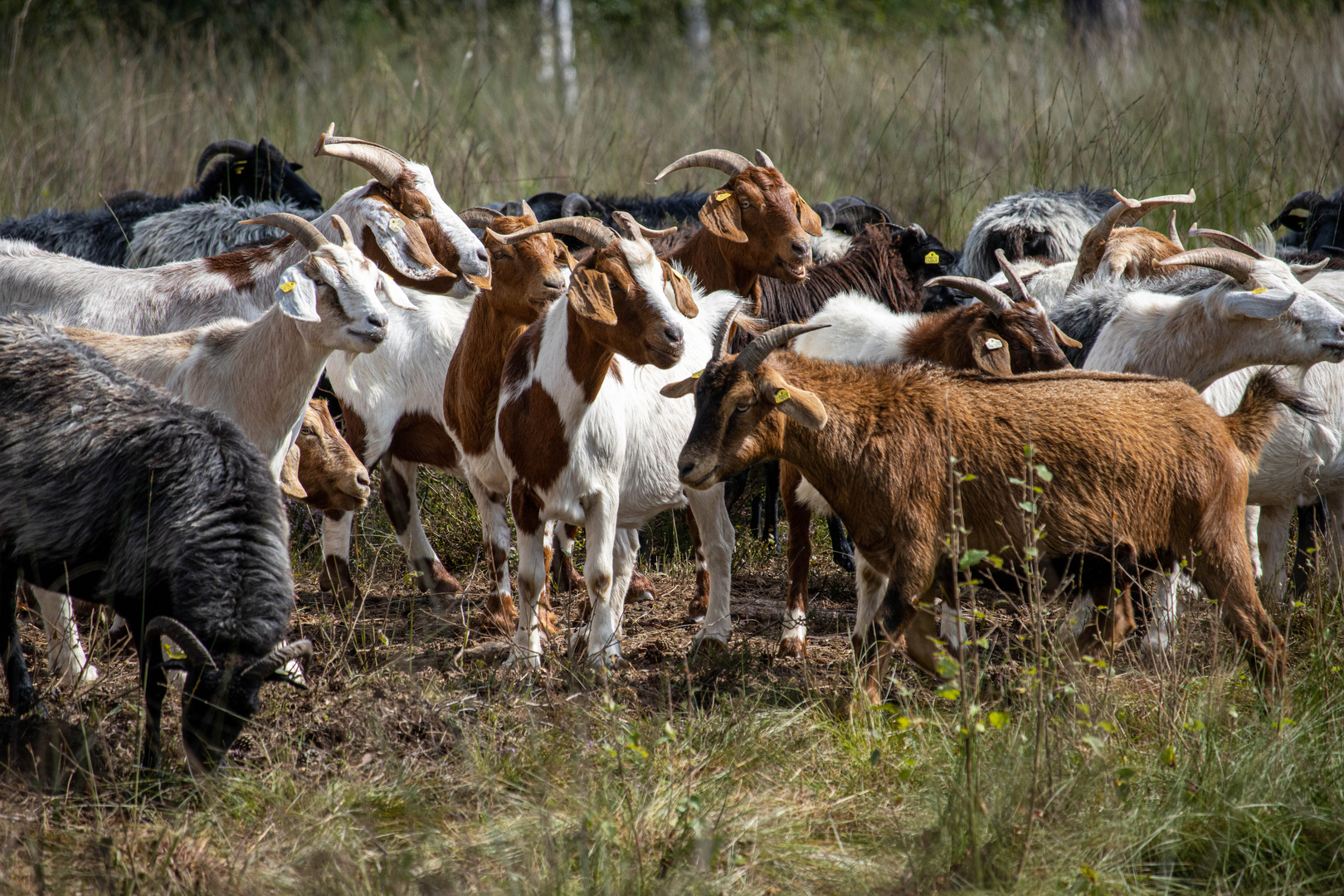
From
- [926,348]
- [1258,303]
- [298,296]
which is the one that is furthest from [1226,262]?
[298,296]

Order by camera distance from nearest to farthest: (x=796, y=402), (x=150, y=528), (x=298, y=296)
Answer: (x=150, y=528) < (x=796, y=402) < (x=298, y=296)

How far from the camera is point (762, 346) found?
439 cm

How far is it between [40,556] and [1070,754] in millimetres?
3524

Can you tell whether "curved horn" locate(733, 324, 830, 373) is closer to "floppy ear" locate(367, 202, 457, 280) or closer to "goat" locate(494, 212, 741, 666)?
"goat" locate(494, 212, 741, 666)

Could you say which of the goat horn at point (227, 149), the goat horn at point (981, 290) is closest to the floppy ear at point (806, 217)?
the goat horn at point (981, 290)

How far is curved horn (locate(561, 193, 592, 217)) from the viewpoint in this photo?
281 inches

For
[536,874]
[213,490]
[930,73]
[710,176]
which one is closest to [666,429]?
[213,490]

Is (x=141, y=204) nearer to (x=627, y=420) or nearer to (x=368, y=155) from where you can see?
(x=368, y=155)

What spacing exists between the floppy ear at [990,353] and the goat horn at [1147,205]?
60.2 inches

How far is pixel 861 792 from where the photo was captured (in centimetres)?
386

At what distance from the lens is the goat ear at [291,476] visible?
5.27m

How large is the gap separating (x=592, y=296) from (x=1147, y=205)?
11.3ft

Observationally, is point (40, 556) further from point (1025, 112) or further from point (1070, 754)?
point (1025, 112)

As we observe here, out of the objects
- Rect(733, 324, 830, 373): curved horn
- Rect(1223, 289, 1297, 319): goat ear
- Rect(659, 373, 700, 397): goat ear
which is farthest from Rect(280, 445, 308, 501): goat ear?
Result: Rect(1223, 289, 1297, 319): goat ear
